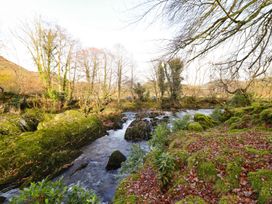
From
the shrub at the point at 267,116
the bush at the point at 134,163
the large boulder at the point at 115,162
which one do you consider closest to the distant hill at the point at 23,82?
the large boulder at the point at 115,162

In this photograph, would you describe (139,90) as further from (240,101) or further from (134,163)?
(134,163)

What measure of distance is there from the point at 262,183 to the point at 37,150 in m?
7.62

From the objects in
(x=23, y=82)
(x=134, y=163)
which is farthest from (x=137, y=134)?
(x=23, y=82)

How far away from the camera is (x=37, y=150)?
6.70m

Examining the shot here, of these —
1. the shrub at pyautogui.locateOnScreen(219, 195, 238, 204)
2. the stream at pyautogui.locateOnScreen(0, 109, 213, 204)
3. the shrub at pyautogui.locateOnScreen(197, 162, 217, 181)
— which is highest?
the shrub at pyautogui.locateOnScreen(197, 162, 217, 181)

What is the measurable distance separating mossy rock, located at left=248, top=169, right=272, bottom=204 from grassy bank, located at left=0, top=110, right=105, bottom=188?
6.79 metres

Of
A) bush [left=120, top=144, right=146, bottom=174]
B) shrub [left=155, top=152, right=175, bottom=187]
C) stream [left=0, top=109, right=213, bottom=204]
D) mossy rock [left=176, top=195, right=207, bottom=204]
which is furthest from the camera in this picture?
stream [left=0, top=109, right=213, bottom=204]

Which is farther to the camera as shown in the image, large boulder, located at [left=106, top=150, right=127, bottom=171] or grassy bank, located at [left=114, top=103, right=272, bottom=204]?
large boulder, located at [left=106, top=150, right=127, bottom=171]

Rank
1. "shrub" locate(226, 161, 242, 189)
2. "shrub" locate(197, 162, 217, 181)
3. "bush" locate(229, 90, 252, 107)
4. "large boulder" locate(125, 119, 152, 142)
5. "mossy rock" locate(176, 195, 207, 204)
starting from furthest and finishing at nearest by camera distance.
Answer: "bush" locate(229, 90, 252, 107) → "large boulder" locate(125, 119, 152, 142) → "shrub" locate(197, 162, 217, 181) → "shrub" locate(226, 161, 242, 189) → "mossy rock" locate(176, 195, 207, 204)

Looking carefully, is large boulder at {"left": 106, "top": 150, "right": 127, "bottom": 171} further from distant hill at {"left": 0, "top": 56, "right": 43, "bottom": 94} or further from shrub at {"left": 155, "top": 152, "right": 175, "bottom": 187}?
distant hill at {"left": 0, "top": 56, "right": 43, "bottom": 94}

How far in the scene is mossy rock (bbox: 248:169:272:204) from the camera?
275 centimetres

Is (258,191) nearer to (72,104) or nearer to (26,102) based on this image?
(26,102)

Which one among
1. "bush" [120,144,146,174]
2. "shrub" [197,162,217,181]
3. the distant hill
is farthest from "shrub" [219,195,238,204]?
the distant hill

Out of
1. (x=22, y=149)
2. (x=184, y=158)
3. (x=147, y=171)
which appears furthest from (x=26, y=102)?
(x=184, y=158)
